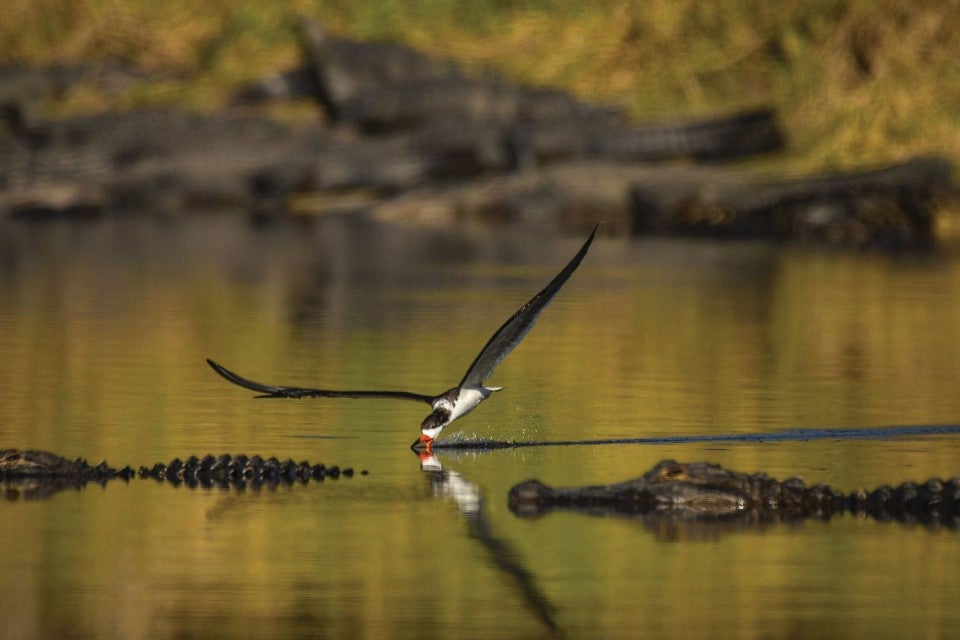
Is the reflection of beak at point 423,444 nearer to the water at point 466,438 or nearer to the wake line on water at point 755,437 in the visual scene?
the water at point 466,438

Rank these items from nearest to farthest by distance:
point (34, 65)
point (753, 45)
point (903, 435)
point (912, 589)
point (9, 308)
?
1. point (912, 589)
2. point (903, 435)
3. point (9, 308)
4. point (753, 45)
5. point (34, 65)

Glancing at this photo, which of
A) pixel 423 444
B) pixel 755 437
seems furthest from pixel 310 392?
pixel 755 437

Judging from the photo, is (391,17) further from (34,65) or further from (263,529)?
(263,529)

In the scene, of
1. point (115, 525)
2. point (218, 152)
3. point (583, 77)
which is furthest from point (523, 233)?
point (115, 525)

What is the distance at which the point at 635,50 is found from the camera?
35.2m

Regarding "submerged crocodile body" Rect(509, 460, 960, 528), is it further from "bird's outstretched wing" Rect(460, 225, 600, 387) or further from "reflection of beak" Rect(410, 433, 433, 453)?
"reflection of beak" Rect(410, 433, 433, 453)

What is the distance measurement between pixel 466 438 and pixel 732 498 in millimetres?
2366

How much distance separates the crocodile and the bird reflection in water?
0.42 meters

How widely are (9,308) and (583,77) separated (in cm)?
1941

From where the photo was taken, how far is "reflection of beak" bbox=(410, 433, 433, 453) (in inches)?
365

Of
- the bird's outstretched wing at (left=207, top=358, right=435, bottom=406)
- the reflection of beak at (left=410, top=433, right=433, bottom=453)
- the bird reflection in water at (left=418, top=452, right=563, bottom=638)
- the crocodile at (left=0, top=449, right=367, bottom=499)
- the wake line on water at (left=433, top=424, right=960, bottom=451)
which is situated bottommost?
the bird reflection in water at (left=418, top=452, right=563, bottom=638)

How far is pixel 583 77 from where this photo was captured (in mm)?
35188

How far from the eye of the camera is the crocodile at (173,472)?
8.64m

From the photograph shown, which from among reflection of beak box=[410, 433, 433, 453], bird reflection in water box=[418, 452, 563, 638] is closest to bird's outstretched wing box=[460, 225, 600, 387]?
bird reflection in water box=[418, 452, 563, 638]
